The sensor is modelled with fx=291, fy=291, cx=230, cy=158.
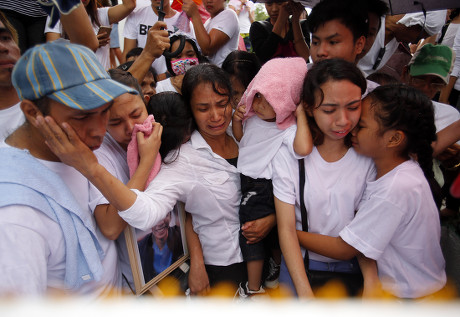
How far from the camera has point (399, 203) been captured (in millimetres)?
1320

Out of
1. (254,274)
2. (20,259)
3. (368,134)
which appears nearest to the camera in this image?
(20,259)

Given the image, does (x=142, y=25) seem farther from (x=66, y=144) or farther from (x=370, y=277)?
(x=370, y=277)

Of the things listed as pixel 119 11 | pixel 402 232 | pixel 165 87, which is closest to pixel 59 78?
pixel 402 232

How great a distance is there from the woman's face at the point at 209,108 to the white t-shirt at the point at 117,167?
50 cm

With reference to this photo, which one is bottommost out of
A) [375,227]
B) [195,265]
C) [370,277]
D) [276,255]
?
[276,255]

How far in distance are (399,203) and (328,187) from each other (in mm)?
326

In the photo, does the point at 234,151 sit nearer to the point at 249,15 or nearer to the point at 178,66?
the point at 178,66

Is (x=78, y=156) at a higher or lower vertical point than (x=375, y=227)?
higher

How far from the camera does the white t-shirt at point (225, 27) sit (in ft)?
10.2

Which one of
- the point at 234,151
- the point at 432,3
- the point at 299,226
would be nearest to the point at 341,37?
the point at 432,3

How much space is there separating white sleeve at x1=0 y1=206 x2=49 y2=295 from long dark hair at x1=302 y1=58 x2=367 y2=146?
1.31m

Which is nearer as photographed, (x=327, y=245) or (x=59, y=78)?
(x=59, y=78)

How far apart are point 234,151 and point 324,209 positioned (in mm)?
711

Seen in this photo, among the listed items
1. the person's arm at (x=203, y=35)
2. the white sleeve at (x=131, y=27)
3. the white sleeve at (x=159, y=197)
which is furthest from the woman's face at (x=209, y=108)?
the white sleeve at (x=131, y=27)
